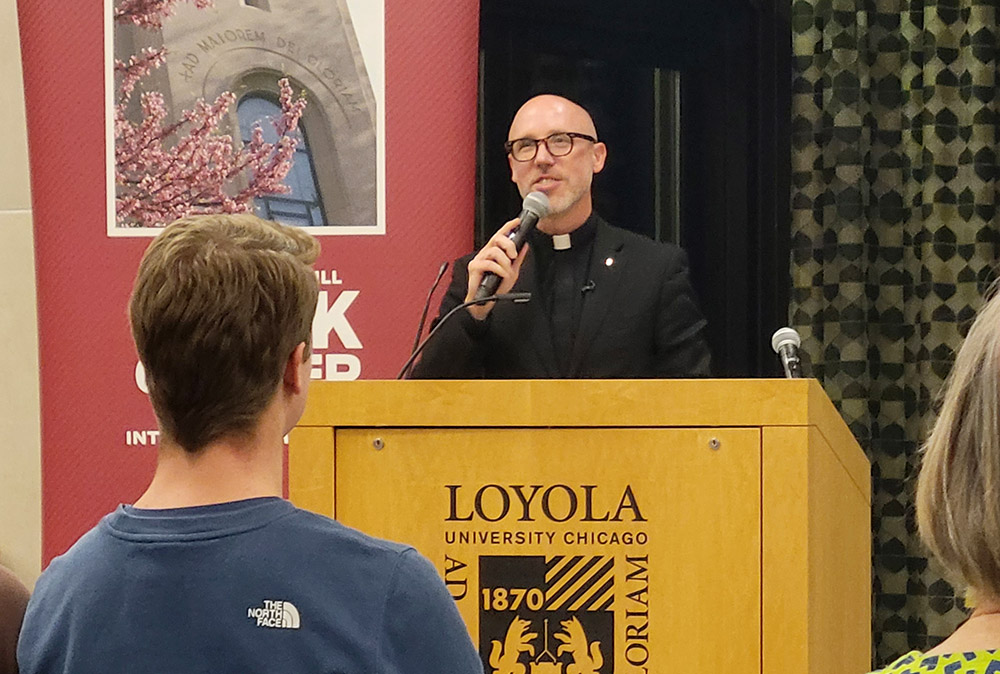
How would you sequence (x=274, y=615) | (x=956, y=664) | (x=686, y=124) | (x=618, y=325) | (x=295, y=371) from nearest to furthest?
(x=956, y=664), (x=274, y=615), (x=295, y=371), (x=618, y=325), (x=686, y=124)

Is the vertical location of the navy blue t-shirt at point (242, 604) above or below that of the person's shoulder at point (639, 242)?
below

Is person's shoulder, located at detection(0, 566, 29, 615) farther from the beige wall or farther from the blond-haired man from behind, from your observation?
the beige wall

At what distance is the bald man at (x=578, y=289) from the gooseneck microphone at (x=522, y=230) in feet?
2.00

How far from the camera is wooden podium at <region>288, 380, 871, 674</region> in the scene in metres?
1.69

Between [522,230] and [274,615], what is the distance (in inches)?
50.9

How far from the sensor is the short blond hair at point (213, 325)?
120 cm

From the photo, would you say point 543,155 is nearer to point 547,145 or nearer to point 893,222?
point 547,145

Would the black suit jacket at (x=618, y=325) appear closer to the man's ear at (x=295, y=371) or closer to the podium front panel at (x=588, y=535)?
the podium front panel at (x=588, y=535)

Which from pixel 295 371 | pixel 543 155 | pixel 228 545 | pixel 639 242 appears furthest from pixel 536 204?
pixel 228 545

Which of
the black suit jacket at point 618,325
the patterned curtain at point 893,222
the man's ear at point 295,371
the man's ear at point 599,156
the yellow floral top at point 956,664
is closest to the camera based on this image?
the yellow floral top at point 956,664

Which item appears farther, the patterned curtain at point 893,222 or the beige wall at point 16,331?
the patterned curtain at point 893,222

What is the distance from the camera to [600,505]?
1.73 m

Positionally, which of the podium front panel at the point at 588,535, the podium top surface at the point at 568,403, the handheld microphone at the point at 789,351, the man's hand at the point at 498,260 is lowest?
the podium front panel at the point at 588,535

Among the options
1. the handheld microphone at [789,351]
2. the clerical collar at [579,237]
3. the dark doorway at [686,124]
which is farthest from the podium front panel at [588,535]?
the dark doorway at [686,124]
